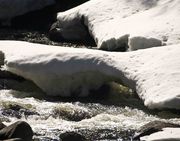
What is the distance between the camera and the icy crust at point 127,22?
717 inches

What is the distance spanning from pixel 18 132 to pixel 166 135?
2.74m

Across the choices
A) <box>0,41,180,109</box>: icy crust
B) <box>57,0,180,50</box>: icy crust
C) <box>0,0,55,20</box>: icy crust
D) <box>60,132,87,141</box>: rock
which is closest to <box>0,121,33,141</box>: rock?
<box>60,132,87,141</box>: rock

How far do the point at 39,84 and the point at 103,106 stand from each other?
76.0 inches

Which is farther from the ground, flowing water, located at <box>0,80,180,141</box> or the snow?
the snow

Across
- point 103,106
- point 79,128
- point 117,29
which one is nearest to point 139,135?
point 79,128

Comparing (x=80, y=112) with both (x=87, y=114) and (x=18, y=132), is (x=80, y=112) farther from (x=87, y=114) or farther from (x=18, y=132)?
(x=18, y=132)

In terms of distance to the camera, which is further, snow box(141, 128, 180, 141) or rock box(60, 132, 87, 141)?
rock box(60, 132, 87, 141)

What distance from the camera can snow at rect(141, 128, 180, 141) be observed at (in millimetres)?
10977

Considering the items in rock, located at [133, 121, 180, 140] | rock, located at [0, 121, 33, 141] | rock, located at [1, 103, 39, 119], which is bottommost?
rock, located at [1, 103, 39, 119]

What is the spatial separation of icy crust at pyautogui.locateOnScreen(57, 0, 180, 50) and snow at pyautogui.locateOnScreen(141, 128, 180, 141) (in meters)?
6.57

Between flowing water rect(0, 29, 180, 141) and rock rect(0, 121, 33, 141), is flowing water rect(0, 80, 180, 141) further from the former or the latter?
A: rock rect(0, 121, 33, 141)

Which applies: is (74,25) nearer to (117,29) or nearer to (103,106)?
(117,29)

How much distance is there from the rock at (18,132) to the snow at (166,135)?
2186 mm

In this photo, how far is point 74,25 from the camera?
858 inches
